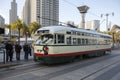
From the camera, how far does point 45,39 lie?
15625 millimetres

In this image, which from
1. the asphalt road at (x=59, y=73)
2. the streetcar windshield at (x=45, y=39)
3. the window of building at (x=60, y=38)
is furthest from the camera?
the window of building at (x=60, y=38)

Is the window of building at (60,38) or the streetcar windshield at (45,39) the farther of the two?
the window of building at (60,38)

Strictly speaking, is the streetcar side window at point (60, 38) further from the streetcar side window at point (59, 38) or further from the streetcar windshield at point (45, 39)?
the streetcar windshield at point (45, 39)

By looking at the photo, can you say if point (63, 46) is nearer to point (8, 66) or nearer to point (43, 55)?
point (43, 55)

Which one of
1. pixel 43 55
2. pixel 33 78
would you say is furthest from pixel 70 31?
pixel 33 78

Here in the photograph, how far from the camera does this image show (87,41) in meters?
21.4

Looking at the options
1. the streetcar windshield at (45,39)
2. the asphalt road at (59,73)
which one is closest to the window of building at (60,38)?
the streetcar windshield at (45,39)

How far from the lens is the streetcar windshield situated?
1524 cm

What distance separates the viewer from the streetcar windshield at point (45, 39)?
1524 centimetres

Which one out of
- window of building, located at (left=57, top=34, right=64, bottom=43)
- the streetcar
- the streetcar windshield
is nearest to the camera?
the streetcar

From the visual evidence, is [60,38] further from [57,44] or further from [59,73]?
[59,73]

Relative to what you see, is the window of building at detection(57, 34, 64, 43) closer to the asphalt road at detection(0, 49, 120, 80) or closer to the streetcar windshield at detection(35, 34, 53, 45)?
the streetcar windshield at detection(35, 34, 53, 45)

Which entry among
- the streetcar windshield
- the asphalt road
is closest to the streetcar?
the streetcar windshield

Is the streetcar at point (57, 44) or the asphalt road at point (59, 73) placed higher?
the streetcar at point (57, 44)
